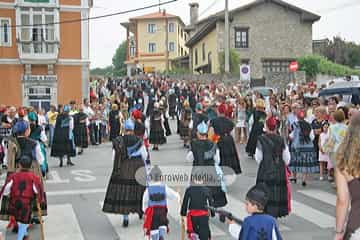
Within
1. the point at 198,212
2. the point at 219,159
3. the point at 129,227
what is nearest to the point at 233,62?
the point at 219,159

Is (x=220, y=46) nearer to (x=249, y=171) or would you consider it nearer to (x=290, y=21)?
(x=290, y=21)

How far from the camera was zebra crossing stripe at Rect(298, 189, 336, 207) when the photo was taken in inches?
424

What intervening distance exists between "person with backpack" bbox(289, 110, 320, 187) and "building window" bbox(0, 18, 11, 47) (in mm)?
22050

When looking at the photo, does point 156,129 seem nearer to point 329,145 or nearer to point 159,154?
point 159,154

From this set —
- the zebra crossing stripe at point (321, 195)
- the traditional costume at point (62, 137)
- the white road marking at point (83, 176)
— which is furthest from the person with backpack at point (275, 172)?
the traditional costume at point (62, 137)

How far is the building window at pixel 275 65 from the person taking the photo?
4791cm

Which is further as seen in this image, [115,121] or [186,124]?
[115,121]

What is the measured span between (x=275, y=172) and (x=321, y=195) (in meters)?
3.03

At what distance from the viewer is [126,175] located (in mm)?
8820

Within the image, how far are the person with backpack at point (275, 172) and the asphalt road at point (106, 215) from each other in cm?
40

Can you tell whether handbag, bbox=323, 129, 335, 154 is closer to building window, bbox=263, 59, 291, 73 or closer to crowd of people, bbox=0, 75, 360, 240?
crowd of people, bbox=0, 75, 360, 240

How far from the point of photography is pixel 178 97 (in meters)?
31.0

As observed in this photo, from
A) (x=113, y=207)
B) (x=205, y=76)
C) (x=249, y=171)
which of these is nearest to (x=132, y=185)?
(x=113, y=207)

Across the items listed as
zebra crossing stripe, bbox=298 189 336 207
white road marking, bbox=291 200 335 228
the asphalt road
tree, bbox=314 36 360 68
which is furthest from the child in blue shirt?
tree, bbox=314 36 360 68
